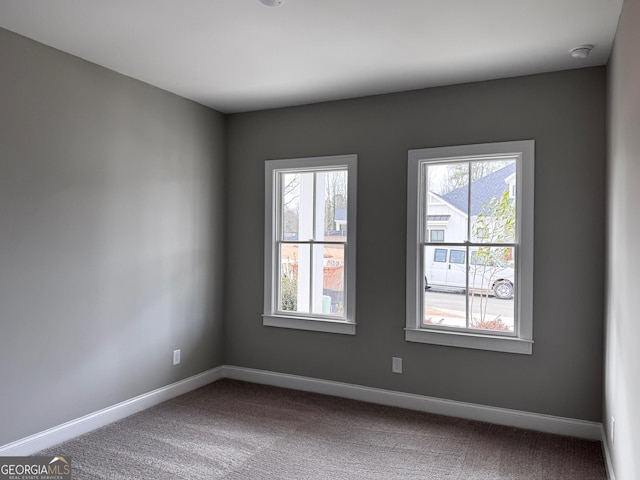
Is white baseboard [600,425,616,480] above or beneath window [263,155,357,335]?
beneath

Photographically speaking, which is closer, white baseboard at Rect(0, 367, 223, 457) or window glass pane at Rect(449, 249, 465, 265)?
white baseboard at Rect(0, 367, 223, 457)

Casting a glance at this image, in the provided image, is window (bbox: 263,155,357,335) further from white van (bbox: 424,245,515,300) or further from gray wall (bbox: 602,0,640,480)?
gray wall (bbox: 602,0,640,480)

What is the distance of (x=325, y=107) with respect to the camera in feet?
14.1

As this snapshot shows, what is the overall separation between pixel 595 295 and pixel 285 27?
2.69m

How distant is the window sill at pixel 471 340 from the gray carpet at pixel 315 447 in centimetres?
56

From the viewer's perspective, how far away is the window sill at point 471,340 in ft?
11.5

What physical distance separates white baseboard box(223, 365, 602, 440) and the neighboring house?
1296 millimetres

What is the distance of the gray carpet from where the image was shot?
9.36ft

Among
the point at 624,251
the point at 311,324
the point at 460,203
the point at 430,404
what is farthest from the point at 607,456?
the point at 311,324

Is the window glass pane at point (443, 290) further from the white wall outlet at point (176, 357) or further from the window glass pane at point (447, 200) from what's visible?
the white wall outlet at point (176, 357)

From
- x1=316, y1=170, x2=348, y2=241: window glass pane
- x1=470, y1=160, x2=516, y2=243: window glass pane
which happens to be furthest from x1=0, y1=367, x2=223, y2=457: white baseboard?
x1=470, y1=160, x2=516, y2=243: window glass pane

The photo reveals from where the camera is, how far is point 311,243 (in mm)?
4422

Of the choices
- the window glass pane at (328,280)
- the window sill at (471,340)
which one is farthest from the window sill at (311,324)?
the window sill at (471,340)

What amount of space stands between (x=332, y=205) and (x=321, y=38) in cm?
165
